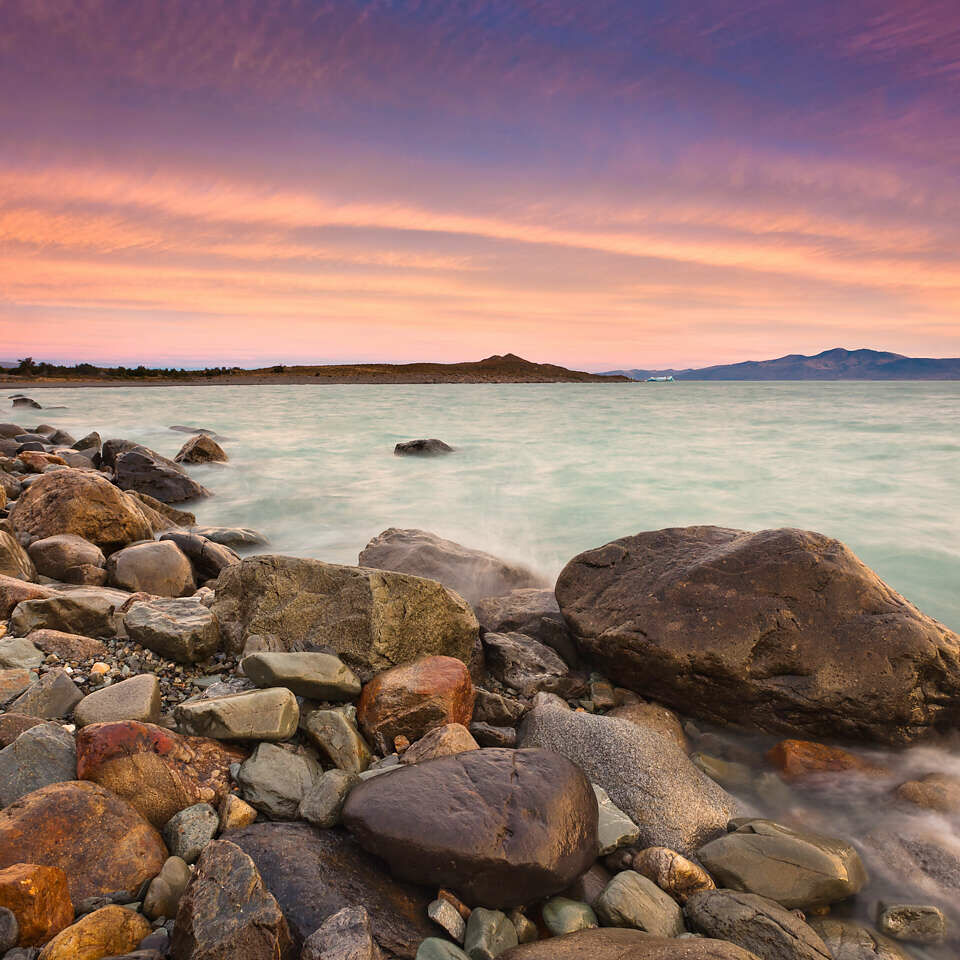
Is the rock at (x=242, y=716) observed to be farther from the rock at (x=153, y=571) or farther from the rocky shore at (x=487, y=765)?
the rock at (x=153, y=571)

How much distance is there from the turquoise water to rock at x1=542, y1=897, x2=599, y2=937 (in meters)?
5.14

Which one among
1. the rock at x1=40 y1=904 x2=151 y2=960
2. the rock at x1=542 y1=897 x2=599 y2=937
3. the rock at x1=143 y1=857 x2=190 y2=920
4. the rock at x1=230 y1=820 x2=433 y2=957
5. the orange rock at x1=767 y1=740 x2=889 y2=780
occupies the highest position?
the rock at x1=40 y1=904 x2=151 y2=960

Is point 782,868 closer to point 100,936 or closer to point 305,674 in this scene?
point 305,674

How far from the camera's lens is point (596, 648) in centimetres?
445

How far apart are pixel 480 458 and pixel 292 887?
50.7 feet

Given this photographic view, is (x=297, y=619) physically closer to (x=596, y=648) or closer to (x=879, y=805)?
(x=596, y=648)

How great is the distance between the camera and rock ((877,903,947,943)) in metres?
2.75

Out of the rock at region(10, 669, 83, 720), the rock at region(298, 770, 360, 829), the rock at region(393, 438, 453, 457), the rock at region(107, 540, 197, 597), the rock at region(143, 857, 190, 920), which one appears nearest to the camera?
the rock at region(143, 857, 190, 920)

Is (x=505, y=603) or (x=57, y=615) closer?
(x=57, y=615)

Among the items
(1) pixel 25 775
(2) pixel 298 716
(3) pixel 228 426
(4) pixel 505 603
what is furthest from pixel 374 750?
(3) pixel 228 426

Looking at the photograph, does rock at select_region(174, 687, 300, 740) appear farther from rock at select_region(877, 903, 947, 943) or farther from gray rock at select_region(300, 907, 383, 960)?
rock at select_region(877, 903, 947, 943)

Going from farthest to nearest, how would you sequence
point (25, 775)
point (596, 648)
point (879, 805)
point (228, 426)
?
point (228, 426)
point (596, 648)
point (879, 805)
point (25, 775)

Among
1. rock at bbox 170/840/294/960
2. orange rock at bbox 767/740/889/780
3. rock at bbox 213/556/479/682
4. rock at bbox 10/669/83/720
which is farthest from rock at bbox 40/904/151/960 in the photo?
orange rock at bbox 767/740/889/780

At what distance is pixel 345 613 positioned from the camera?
383 centimetres
